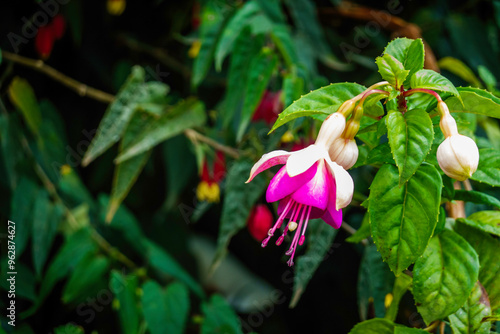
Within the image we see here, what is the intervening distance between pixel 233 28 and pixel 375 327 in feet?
1.45

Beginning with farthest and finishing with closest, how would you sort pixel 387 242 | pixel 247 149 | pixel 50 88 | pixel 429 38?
pixel 50 88
pixel 429 38
pixel 247 149
pixel 387 242

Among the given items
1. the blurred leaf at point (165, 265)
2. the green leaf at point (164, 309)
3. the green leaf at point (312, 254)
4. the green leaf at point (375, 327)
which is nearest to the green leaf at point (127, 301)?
the green leaf at point (164, 309)

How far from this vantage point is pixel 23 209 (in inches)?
31.0

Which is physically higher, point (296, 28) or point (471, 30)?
point (296, 28)

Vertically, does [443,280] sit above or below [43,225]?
above

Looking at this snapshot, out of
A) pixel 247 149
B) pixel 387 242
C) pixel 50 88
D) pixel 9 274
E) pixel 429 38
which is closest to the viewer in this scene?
pixel 387 242

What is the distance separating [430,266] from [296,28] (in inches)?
21.8

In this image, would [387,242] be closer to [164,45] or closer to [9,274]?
[9,274]

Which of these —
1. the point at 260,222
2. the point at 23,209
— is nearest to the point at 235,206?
the point at 260,222

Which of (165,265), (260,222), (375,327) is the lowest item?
(165,265)

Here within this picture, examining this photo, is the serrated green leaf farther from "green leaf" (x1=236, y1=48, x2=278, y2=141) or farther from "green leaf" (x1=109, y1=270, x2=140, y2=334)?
"green leaf" (x1=109, y1=270, x2=140, y2=334)

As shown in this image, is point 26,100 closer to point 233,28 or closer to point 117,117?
point 117,117

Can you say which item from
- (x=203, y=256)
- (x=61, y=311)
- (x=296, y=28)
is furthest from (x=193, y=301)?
(x=296, y=28)

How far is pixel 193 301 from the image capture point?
0.99 m
